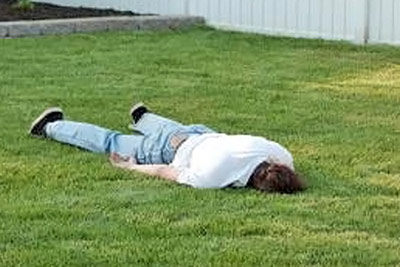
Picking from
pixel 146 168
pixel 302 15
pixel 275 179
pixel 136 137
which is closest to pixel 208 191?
pixel 275 179

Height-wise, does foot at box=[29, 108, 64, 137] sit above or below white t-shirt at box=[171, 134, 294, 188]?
below

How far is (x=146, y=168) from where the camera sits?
267 inches

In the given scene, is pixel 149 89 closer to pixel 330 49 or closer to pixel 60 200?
pixel 330 49

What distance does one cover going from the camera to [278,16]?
47.0 ft

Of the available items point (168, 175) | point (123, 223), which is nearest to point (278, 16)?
point (168, 175)

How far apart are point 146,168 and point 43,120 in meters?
1.41

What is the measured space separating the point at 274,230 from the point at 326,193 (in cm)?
84

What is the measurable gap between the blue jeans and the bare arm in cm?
9

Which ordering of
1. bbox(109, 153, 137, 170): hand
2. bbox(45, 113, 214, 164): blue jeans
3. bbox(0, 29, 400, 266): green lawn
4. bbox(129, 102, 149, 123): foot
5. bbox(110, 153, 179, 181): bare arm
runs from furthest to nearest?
bbox(129, 102, 149, 123): foot < bbox(45, 113, 214, 164): blue jeans < bbox(109, 153, 137, 170): hand < bbox(110, 153, 179, 181): bare arm < bbox(0, 29, 400, 266): green lawn

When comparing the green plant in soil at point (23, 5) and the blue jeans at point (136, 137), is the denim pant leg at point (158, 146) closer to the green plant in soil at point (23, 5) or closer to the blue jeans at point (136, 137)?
the blue jeans at point (136, 137)

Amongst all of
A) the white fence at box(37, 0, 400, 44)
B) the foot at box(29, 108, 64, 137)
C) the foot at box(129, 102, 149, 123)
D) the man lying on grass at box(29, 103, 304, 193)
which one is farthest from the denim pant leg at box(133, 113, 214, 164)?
the white fence at box(37, 0, 400, 44)

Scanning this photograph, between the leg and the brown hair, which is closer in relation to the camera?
the brown hair

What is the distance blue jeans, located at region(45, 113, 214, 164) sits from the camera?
7062 millimetres

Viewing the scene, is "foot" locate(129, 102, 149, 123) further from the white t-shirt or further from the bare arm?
the white t-shirt
